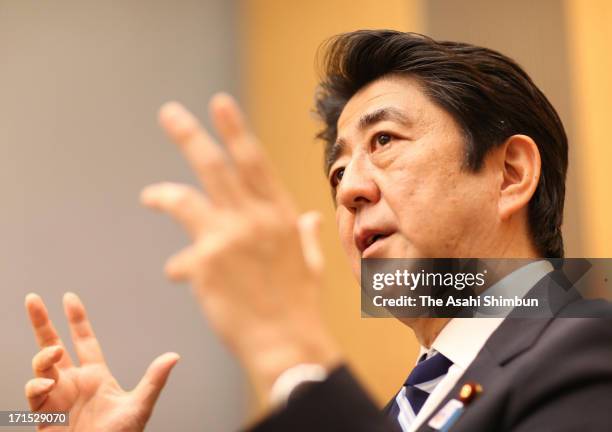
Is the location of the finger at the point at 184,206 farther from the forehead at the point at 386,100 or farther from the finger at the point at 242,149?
the forehead at the point at 386,100

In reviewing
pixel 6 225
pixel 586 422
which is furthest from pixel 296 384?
pixel 6 225

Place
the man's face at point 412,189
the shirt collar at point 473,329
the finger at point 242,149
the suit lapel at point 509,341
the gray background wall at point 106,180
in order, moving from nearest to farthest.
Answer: the finger at point 242,149 < the suit lapel at point 509,341 < the shirt collar at point 473,329 < the man's face at point 412,189 < the gray background wall at point 106,180

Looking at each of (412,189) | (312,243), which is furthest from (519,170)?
(312,243)

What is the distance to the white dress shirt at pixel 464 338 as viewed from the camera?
4.02 ft

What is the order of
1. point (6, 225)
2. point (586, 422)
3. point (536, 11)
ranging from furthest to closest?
point (6, 225) < point (536, 11) < point (586, 422)

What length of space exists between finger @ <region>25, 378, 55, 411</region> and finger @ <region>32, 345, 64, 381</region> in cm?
2

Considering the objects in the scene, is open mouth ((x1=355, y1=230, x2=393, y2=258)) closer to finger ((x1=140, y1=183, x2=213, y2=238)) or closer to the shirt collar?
the shirt collar

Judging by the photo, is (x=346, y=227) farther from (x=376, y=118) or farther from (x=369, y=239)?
(x=376, y=118)

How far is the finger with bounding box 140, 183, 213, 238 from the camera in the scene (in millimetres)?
822

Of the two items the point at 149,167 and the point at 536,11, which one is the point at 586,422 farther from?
the point at 149,167

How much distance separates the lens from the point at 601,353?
108cm

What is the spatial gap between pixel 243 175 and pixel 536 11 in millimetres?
1854

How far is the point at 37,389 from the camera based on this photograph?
1425mm

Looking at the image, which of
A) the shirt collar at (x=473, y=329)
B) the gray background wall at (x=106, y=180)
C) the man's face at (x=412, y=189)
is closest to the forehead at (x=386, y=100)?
the man's face at (x=412, y=189)
